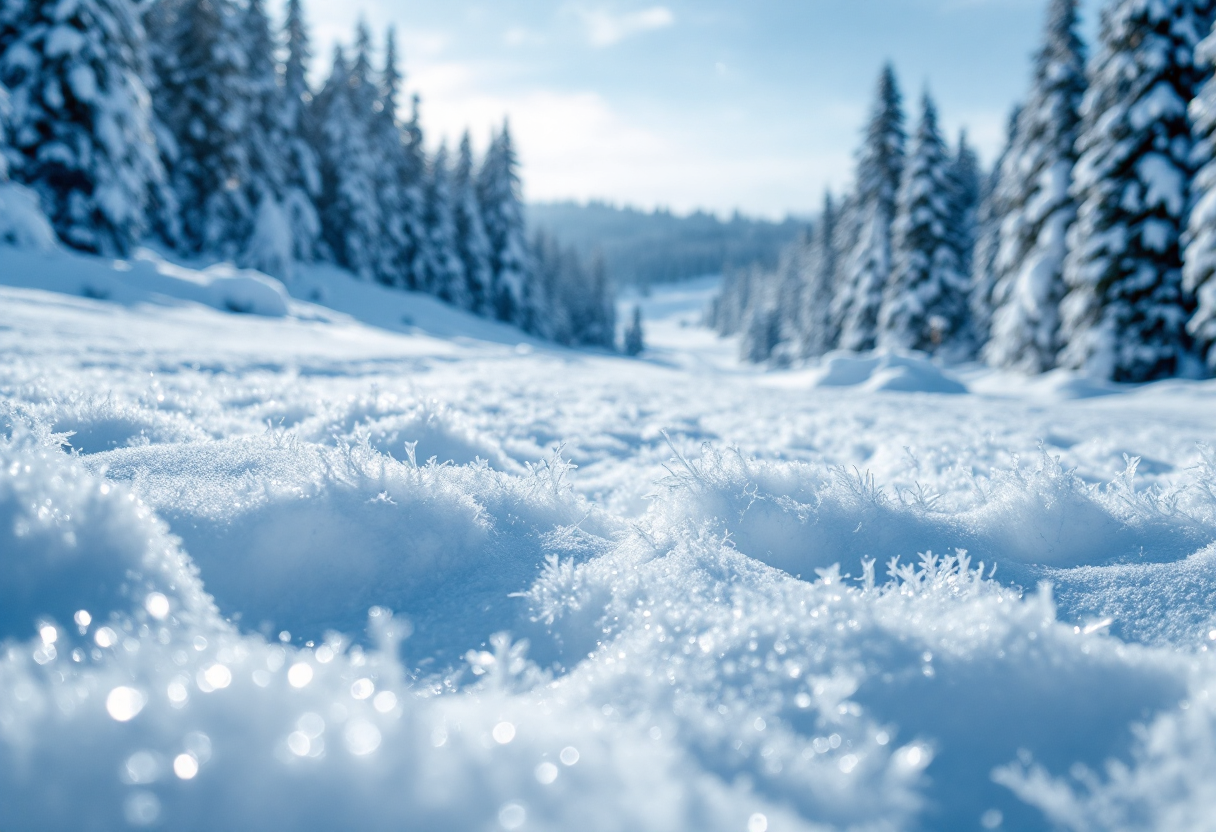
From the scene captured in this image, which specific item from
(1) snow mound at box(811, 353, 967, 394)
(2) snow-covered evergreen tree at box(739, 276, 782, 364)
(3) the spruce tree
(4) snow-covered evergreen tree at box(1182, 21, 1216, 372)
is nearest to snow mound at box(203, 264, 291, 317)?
(3) the spruce tree

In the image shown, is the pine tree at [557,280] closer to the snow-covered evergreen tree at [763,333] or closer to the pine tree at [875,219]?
the snow-covered evergreen tree at [763,333]

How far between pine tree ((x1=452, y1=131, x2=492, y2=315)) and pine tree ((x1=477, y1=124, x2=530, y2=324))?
59 cm

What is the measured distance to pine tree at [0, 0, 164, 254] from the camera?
14359 mm

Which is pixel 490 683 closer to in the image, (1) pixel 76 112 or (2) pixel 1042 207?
(1) pixel 76 112

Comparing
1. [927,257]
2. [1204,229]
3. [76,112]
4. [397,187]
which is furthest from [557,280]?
[1204,229]

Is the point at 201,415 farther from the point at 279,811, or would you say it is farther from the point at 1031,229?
the point at 1031,229

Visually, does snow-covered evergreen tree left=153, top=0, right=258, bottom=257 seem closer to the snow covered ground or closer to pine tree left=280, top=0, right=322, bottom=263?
pine tree left=280, top=0, right=322, bottom=263

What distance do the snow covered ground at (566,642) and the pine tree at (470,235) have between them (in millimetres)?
31583

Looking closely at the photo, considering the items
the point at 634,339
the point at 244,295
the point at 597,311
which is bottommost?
the point at 634,339

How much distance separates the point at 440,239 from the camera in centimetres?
3136

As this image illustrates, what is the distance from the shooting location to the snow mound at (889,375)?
11.7m

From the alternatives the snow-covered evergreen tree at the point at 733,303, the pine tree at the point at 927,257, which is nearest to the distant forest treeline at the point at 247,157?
the pine tree at the point at 927,257

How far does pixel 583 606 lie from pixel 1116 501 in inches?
68.6

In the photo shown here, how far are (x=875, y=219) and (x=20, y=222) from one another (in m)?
25.6
